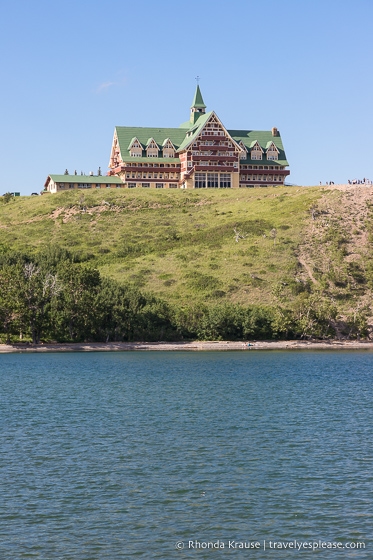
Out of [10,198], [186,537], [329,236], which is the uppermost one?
[10,198]

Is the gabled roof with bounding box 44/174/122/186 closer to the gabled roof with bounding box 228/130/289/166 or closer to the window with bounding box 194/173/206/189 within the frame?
the window with bounding box 194/173/206/189

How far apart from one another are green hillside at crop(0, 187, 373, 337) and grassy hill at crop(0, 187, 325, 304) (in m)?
0.20

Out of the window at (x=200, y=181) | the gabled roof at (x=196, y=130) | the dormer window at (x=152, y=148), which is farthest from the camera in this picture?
the dormer window at (x=152, y=148)

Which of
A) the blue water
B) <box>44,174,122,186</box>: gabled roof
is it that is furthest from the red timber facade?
the blue water

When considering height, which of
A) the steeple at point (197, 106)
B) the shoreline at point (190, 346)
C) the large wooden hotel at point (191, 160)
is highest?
the steeple at point (197, 106)

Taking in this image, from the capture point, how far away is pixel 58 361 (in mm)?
82812

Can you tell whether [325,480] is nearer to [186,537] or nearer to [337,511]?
[337,511]

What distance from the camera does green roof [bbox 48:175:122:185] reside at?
181250 millimetres

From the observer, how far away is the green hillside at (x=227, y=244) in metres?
114

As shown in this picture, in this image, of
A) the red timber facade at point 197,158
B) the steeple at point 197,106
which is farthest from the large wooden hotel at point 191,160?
the steeple at point 197,106

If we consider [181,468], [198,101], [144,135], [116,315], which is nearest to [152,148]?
[144,135]

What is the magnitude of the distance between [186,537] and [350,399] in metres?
32.9

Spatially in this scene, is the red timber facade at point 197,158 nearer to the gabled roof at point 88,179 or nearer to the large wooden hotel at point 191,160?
the large wooden hotel at point 191,160

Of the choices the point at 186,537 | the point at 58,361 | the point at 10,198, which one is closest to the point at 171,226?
the point at 10,198
